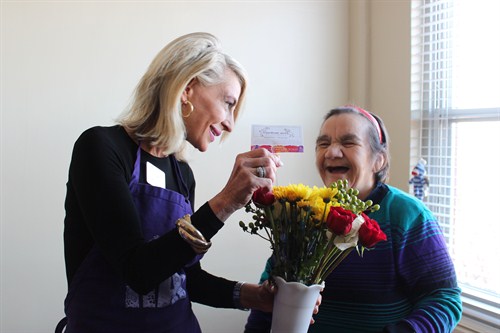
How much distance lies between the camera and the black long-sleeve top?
1048 millimetres

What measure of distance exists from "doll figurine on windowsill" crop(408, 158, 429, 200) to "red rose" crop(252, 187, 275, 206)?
4.74 feet

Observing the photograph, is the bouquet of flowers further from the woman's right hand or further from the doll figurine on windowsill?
the doll figurine on windowsill

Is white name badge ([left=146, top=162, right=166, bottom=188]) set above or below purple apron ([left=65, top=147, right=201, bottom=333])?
above

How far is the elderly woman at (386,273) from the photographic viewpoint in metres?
1.34

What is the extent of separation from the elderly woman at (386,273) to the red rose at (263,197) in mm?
398

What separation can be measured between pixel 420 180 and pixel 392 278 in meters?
0.98

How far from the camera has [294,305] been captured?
0.99 m

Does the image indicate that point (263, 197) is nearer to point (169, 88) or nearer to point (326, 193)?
point (326, 193)

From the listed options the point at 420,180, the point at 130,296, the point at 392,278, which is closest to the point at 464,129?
the point at 420,180

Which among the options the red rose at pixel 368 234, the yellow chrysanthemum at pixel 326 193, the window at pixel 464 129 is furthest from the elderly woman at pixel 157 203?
the window at pixel 464 129

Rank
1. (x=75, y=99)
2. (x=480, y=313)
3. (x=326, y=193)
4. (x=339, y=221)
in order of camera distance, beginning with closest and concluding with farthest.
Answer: (x=339, y=221) → (x=326, y=193) → (x=480, y=313) → (x=75, y=99)

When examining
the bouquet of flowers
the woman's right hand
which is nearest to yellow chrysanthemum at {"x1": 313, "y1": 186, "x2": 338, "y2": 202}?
the bouquet of flowers

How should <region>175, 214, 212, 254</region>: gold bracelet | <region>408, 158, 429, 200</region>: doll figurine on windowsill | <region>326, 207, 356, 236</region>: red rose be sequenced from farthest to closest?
<region>408, 158, 429, 200</region>: doll figurine on windowsill
<region>175, 214, 212, 254</region>: gold bracelet
<region>326, 207, 356, 236</region>: red rose

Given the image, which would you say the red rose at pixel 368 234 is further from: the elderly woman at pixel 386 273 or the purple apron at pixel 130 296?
the purple apron at pixel 130 296
